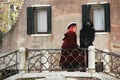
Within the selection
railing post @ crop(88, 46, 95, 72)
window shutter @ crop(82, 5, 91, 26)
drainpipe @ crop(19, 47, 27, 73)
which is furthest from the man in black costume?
window shutter @ crop(82, 5, 91, 26)

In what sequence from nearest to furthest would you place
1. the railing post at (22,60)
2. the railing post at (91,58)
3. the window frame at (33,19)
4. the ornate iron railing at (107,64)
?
1. the railing post at (91,58)
2. the ornate iron railing at (107,64)
3. the railing post at (22,60)
4. the window frame at (33,19)

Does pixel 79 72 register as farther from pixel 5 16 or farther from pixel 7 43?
pixel 5 16

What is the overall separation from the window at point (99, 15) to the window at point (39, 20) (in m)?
1.56

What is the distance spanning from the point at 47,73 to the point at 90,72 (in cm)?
135

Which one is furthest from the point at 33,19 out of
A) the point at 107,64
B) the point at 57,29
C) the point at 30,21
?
the point at 107,64

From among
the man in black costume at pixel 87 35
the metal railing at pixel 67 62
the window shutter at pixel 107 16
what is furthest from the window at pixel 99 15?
the man in black costume at pixel 87 35

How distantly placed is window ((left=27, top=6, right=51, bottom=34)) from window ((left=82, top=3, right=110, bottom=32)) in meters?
1.56

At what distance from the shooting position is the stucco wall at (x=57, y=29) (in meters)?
19.4

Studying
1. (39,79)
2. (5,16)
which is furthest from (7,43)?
(5,16)

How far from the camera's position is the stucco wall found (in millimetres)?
19438

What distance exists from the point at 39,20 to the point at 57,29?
0.94m

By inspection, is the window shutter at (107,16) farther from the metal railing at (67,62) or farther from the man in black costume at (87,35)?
the man in black costume at (87,35)

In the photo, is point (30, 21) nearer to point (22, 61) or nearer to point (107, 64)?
point (22, 61)

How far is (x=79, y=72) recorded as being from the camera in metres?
14.6
